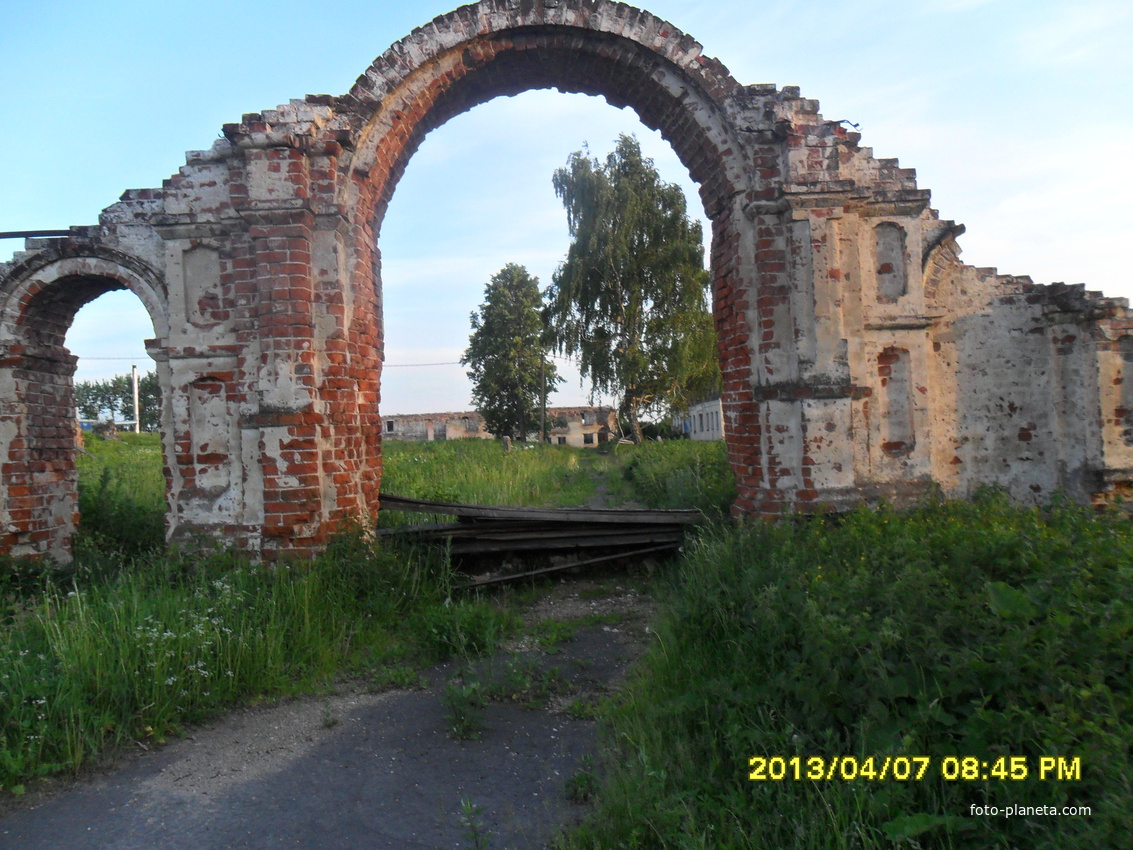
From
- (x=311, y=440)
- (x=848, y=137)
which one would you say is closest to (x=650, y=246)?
(x=848, y=137)

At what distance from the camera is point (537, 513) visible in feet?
21.2

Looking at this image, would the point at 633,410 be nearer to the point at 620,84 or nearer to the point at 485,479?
the point at 485,479

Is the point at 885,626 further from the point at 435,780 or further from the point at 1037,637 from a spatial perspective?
the point at 435,780

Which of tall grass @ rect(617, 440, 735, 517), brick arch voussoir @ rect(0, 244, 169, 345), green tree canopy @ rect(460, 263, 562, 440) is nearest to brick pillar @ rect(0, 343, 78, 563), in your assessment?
brick arch voussoir @ rect(0, 244, 169, 345)

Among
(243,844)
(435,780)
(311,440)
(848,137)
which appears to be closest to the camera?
(243,844)

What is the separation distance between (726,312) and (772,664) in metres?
3.65

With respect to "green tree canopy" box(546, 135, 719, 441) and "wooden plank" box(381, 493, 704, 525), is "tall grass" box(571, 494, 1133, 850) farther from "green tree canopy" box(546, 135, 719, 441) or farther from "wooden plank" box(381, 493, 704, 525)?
"green tree canopy" box(546, 135, 719, 441)

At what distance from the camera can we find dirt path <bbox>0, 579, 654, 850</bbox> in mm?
2703

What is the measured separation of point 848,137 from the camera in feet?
18.5

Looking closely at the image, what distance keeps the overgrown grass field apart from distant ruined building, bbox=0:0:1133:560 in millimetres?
566

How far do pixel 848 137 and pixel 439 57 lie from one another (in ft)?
11.9

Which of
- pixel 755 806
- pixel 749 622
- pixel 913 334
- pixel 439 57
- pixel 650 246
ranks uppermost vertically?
pixel 650 246
